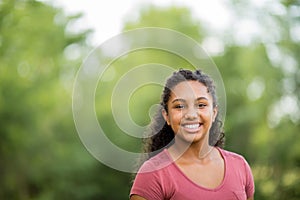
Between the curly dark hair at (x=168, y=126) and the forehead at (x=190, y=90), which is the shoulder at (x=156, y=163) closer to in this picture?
the curly dark hair at (x=168, y=126)

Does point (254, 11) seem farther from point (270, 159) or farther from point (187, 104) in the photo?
point (187, 104)

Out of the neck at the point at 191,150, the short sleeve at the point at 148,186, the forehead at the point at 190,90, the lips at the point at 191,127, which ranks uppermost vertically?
the forehead at the point at 190,90

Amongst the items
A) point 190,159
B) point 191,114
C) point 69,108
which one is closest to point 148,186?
point 190,159

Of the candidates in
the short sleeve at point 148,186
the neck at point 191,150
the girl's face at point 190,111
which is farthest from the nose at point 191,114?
the short sleeve at point 148,186

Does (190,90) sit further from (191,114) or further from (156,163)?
(156,163)

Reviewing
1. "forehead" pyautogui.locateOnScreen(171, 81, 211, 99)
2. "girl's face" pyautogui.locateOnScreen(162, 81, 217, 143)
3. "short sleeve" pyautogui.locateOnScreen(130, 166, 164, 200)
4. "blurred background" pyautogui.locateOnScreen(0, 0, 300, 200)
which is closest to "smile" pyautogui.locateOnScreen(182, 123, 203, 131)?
"girl's face" pyautogui.locateOnScreen(162, 81, 217, 143)

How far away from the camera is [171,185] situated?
292 centimetres

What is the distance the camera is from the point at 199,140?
9.98 feet

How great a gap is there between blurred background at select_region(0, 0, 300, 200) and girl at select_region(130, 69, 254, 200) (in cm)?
1312

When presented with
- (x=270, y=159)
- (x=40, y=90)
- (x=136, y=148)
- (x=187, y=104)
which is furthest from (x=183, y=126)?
(x=136, y=148)

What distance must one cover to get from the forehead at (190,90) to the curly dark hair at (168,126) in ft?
0.06

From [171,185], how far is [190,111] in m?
0.33

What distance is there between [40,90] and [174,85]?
21.2 meters

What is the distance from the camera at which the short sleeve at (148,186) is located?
289 centimetres
